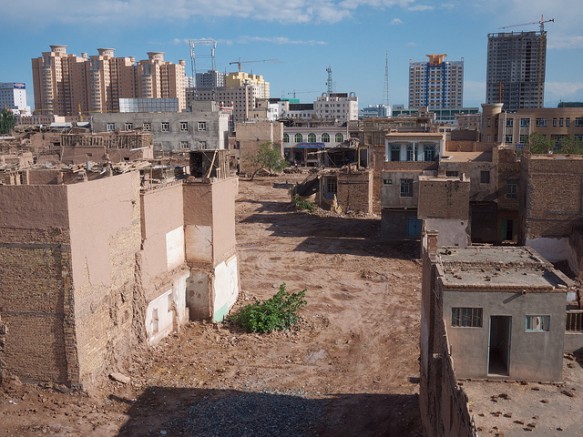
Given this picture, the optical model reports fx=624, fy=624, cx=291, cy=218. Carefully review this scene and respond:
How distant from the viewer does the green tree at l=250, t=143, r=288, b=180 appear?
65812mm

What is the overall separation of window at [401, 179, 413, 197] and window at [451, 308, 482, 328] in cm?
2234

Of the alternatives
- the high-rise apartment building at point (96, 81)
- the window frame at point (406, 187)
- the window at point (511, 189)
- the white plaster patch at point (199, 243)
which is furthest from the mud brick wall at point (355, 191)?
the high-rise apartment building at point (96, 81)

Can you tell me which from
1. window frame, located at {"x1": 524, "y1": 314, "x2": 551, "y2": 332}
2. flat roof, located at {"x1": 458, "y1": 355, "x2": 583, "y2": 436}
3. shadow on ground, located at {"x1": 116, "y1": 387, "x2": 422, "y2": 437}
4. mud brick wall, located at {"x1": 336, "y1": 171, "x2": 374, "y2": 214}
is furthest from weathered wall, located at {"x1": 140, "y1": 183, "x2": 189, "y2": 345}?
mud brick wall, located at {"x1": 336, "y1": 171, "x2": 374, "y2": 214}

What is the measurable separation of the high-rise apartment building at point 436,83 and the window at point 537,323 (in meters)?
182

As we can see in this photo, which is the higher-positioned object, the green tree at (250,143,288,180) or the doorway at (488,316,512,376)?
the green tree at (250,143,288,180)

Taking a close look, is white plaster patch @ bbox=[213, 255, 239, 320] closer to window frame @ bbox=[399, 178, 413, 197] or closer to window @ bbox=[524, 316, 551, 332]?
window @ bbox=[524, 316, 551, 332]

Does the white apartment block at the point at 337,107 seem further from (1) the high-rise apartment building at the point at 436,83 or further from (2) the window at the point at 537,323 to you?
(2) the window at the point at 537,323

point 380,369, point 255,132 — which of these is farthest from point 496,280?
point 255,132

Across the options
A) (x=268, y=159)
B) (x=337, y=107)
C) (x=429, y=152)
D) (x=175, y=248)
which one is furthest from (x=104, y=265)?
(x=337, y=107)

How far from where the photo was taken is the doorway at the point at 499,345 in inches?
483

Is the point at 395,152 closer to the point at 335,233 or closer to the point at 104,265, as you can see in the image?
the point at 335,233

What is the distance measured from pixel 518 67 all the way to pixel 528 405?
118496mm

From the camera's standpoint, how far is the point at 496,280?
1250cm

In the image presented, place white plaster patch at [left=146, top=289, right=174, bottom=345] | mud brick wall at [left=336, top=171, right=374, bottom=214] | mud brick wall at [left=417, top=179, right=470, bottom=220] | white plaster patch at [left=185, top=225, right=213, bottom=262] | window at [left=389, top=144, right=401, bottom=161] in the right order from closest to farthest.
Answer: white plaster patch at [left=146, top=289, right=174, bottom=345] → white plaster patch at [left=185, top=225, right=213, bottom=262] → mud brick wall at [left=417, top=179, right=470, bottom=220] → window at [left=389, top=144, right=401, bottom=161] → mud brick wall at [left=336, top=171, right=374, bottom=214]
